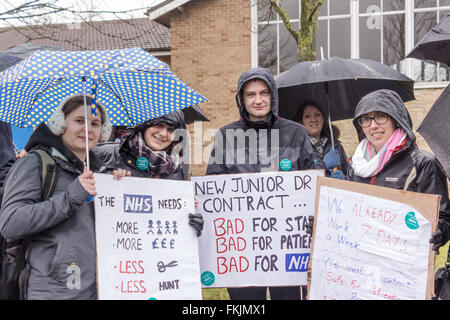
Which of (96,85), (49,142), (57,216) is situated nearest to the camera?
(57,216)

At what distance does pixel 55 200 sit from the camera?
2652 millimetres

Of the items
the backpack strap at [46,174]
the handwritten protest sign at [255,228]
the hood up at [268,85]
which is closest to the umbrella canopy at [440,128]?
the handwritten protest sign at [255,228]

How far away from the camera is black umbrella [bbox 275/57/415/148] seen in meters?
4.92

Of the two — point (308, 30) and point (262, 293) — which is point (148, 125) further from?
point (308, 30)

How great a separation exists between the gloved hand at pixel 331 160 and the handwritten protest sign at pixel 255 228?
1314 mm

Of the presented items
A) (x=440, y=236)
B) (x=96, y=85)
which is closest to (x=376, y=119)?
(x=440, y=236)

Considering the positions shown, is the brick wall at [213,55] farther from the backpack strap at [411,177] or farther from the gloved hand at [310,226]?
the backpack strap at [411,177]

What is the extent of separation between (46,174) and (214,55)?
10.7m

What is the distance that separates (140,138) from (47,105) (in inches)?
25.8

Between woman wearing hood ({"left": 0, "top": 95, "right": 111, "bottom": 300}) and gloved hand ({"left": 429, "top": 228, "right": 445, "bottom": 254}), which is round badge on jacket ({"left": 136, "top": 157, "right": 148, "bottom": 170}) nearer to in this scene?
woman wearing hood ({"left": 0, "top": 95, "right": 111, "bottom": 300})

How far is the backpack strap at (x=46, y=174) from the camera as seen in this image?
2701mm

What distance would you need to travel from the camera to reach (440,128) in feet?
10.2

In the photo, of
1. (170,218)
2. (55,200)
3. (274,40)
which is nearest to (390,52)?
(274,40)
